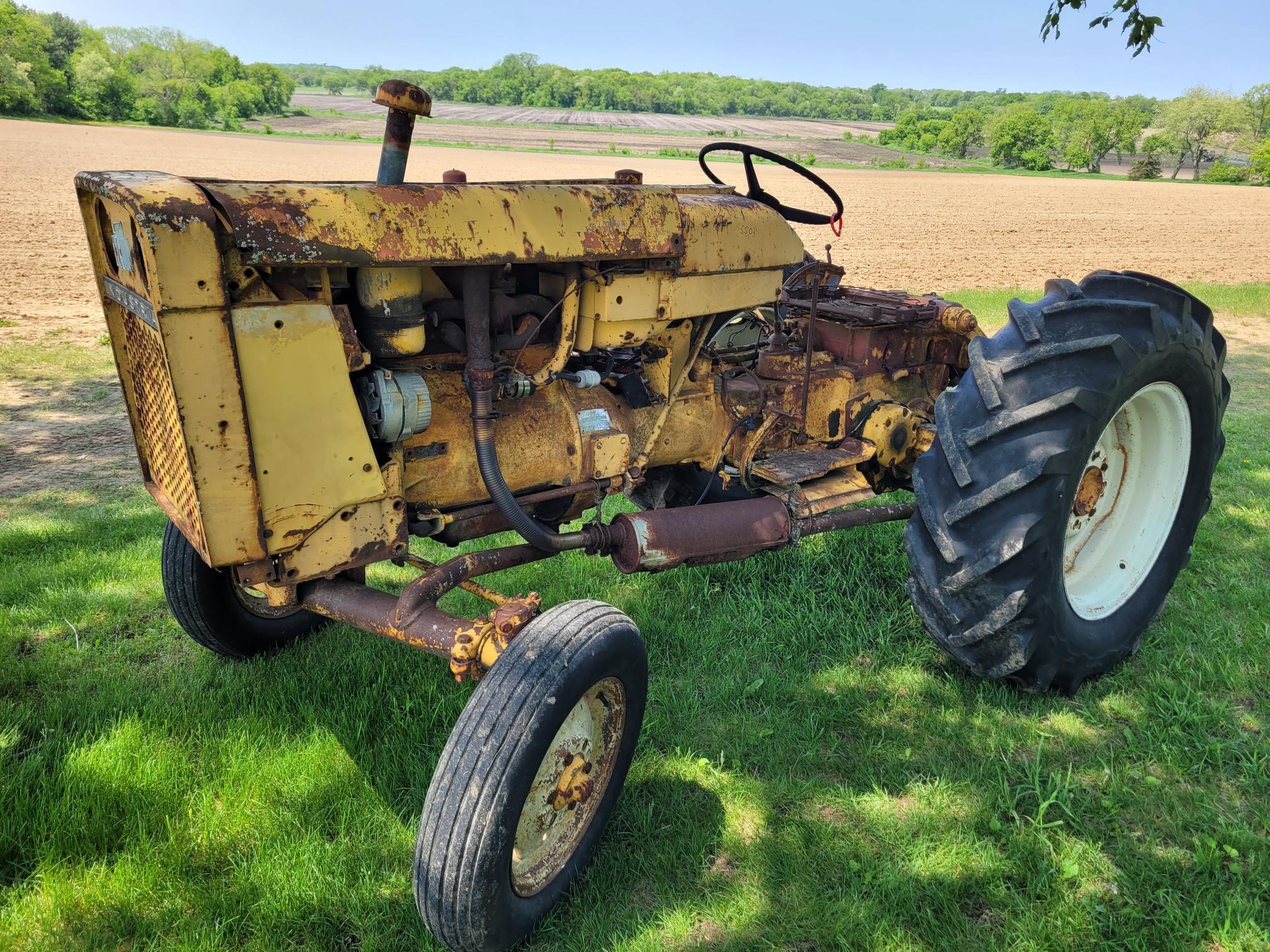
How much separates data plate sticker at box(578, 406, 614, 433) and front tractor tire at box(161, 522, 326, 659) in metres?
1.30

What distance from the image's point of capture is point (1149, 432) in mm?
3330

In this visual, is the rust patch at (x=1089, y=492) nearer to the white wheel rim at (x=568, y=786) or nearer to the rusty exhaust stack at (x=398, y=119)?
the white wheel rim at (x=568, y=786)

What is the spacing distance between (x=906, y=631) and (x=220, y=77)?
Answer: 9164 cm

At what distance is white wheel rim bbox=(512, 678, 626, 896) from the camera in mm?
2193

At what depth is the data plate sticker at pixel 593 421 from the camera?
2.87m

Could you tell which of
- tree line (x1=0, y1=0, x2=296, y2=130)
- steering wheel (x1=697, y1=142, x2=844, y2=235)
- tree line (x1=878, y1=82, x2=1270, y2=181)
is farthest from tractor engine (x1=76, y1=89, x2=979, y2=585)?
tree line (x1=878, y1=82, x2=1270, y2=181)

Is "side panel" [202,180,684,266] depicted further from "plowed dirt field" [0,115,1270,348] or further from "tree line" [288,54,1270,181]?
"tree line" [288,54,1270,181]

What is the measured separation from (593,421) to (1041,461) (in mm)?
1437

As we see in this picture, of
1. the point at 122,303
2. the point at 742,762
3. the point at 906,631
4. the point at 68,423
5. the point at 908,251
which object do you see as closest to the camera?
the point at 122,303

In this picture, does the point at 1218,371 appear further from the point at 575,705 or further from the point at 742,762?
the point at 575,705

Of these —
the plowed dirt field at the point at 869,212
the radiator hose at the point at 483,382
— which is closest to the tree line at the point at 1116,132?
the plowed dirt field at the point at 869,212

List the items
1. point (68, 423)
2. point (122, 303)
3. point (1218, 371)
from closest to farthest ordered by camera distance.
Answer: point (122, 303) < point (1218, 371) < point (68, 423)

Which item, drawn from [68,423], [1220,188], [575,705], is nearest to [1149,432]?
[575,705]

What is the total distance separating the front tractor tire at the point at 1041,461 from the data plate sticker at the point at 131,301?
7.62ft
